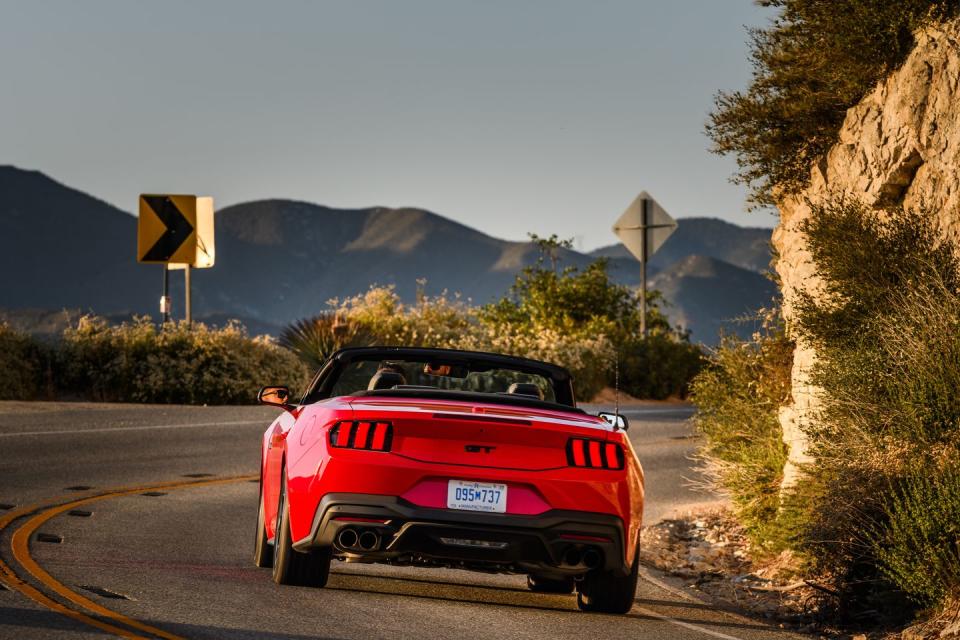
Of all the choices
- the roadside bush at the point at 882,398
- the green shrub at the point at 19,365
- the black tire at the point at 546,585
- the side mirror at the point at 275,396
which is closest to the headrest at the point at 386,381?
the side mirror at the point at 275,396

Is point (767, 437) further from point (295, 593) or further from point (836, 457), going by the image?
point (295, 593)

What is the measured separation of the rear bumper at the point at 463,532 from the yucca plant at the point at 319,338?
2230cm

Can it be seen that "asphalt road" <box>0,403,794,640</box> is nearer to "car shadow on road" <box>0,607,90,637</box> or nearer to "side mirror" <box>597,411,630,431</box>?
"car shadow on road" <box>0,607,90,637</box>

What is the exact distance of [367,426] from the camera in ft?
26.3

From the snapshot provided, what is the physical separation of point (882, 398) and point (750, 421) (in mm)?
3402

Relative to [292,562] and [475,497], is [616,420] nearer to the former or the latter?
[475,497]

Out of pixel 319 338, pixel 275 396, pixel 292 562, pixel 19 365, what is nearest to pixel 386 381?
pixel 275 396

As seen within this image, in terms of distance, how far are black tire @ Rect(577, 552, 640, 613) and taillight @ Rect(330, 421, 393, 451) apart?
61.5 inches

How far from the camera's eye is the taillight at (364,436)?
7.98 metres

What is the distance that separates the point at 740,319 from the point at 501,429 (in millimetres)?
6951

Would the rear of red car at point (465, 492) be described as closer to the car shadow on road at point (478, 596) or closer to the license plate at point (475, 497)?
the license plate at point (475, 497)

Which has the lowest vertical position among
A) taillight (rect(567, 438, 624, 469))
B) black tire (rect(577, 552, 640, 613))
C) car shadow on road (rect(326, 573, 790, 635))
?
car shadow on road (rect(326, 573, 790, 635))

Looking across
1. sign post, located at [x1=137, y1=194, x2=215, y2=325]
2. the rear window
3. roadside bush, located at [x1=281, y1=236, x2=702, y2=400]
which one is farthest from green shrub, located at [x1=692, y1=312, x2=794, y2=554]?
roadside bush, located at [x1=281, y1=236, x2=702, y2=400]

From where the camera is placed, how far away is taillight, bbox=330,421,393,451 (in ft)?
26.2
